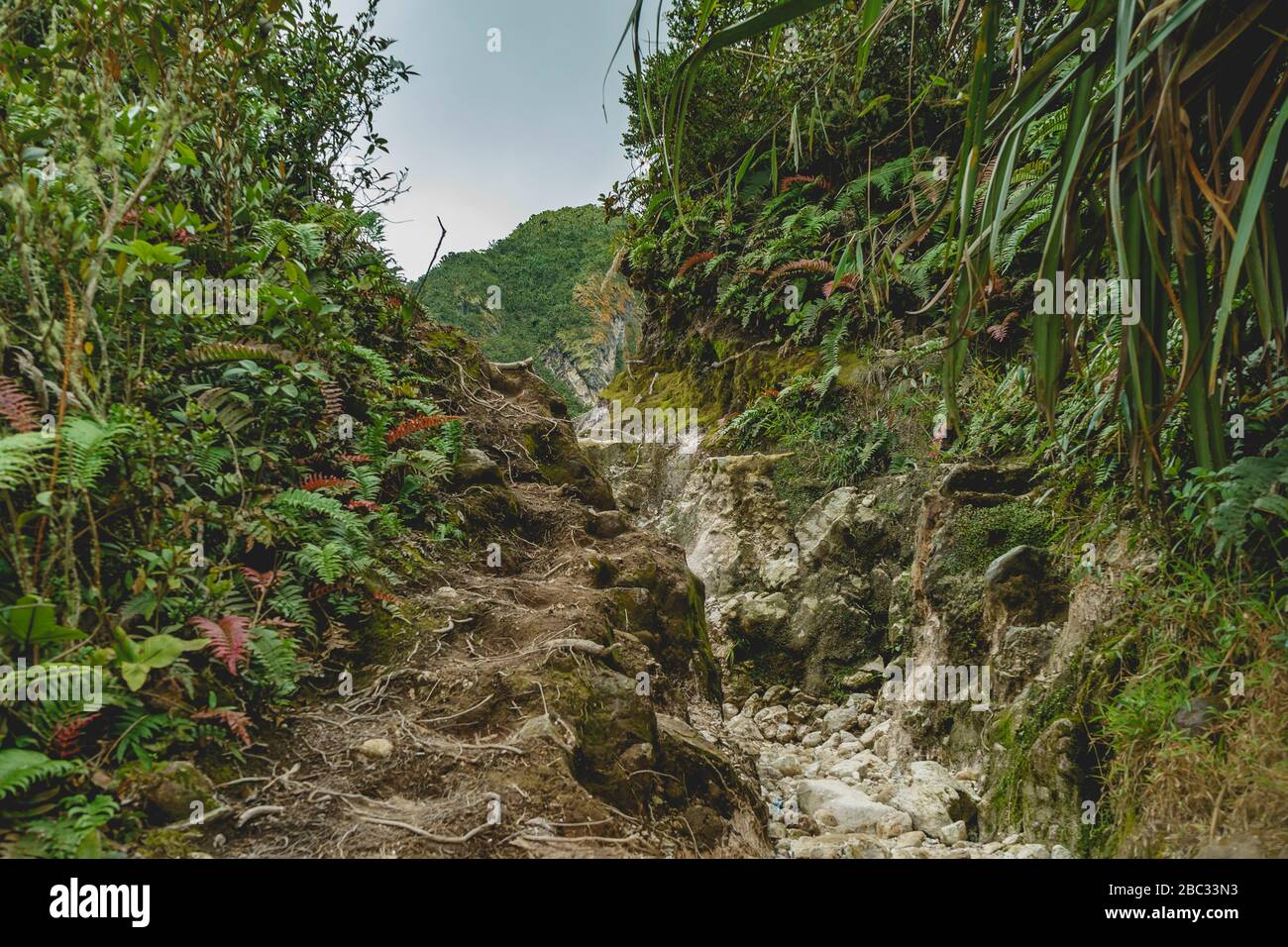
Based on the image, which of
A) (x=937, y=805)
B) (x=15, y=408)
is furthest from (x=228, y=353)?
(x=937, y=805)

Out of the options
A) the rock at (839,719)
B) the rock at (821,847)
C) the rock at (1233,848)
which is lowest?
the rock at (839,719)

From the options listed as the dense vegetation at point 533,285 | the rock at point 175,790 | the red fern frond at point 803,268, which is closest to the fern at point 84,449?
the rock at point 175,790

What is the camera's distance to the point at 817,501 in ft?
17.1

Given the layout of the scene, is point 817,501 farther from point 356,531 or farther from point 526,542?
point 356,531

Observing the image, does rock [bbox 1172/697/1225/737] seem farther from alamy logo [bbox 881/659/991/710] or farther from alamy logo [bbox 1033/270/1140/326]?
alamy logo [bbox 881/659/991/710]

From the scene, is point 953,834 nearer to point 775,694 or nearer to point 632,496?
point 775,694

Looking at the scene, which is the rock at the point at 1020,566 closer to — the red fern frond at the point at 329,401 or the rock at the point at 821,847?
the rock at the point at 821,847

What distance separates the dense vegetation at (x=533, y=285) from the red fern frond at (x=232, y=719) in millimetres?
15194

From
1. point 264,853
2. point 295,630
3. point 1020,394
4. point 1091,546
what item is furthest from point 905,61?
point 264,853

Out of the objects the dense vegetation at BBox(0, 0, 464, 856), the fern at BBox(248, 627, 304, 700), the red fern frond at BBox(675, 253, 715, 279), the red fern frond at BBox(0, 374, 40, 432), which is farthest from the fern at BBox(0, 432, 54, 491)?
the red fern frond at BBox(675, 253, 715, 279)

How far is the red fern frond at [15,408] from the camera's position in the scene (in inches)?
63.9

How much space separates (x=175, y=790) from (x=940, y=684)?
3363 millimetres
